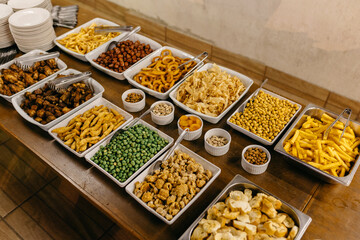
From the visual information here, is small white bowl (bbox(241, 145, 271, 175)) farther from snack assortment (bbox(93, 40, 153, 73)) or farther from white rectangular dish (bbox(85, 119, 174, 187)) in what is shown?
snack assortment (bbox(93, 40, 153, 73))

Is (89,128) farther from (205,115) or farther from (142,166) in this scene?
(205,115)

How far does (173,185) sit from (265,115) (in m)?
0.81

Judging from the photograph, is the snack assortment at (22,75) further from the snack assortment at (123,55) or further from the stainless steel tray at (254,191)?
the stainless steel tray at (254,191)

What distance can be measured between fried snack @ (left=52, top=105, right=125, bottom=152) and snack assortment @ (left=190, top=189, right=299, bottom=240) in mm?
882

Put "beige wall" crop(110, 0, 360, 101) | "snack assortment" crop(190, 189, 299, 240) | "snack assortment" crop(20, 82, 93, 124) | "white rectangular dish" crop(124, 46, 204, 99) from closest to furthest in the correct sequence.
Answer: "snack assortment" crop(190, 189, 299, 240) < "snack assortment" crop(20, 82, 93, 124) < "white rectangular dish" crop(124, 46, 204, 99) < "beige wall" crop(110, 0, 360, 101)

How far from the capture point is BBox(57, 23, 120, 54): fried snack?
8.48 feet

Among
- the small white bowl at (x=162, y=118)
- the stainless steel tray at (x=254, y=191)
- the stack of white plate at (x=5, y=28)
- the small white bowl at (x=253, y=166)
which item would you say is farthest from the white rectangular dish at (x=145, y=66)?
the stack of white plate at (x=5, y=28)

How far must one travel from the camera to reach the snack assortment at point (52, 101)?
1969mm

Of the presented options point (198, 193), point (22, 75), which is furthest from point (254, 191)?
point (22, 75)

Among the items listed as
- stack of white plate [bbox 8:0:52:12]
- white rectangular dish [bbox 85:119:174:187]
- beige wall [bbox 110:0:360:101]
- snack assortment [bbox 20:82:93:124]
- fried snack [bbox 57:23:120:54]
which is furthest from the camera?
stack of white plate [bbox 8:0:52:12]

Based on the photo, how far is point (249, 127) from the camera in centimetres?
186

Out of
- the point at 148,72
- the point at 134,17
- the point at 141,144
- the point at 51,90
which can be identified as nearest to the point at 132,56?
the point at 148,72

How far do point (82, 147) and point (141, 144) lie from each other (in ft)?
1.22

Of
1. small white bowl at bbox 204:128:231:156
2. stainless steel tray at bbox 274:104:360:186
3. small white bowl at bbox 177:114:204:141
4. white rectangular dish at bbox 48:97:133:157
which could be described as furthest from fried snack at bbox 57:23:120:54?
stainless steel tray at bbox 274:104:360:186
